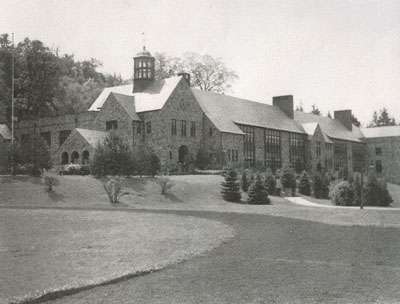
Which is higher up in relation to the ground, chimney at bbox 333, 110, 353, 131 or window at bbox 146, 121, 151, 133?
chimney at bbox 333, 110, 353, 131

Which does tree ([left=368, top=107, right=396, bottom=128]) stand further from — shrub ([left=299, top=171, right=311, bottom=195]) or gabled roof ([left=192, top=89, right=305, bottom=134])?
shrub ([left=299, top=171, right=311, bottom=195])

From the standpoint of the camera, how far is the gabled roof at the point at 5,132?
192ft

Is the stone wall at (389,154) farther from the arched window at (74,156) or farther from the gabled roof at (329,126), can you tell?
the arched window at (74,156)

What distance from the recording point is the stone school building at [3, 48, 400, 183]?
1876 inches

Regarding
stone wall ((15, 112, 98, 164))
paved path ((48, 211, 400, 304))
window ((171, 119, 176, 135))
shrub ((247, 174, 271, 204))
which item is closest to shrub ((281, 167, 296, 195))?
shrub ((247, 174, 271, 204))

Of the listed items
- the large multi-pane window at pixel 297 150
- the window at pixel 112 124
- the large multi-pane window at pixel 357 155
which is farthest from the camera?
the large multi-pane window at pixel 357 155

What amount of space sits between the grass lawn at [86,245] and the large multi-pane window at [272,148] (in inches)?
1498

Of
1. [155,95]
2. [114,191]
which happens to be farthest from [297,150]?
[114,191]

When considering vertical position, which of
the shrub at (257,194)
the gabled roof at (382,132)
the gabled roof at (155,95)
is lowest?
the shrub at (257,194)

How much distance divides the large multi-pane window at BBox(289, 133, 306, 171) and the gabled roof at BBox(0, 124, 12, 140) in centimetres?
3208

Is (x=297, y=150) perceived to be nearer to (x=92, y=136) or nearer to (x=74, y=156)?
(x=92, y=136)

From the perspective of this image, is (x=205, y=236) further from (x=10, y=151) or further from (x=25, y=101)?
(x=25, y=101)

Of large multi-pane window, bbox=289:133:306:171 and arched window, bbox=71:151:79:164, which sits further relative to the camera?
large multi-pane window, bbox=289:133:306:171

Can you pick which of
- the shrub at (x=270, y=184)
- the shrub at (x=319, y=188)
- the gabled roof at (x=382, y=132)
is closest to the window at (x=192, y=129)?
the shrub at (x=270, y=184)
